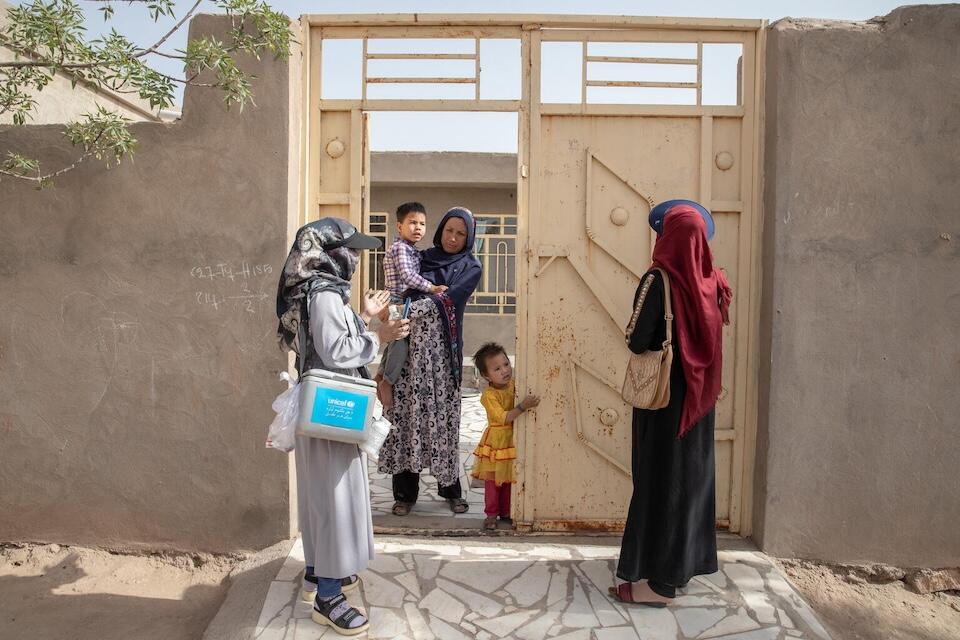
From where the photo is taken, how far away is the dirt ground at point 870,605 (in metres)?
3.39

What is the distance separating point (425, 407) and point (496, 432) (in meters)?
0.46

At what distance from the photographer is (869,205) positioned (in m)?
3.57

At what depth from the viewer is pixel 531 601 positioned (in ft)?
10.8

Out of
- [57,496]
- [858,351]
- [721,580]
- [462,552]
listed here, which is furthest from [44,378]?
[858,351]

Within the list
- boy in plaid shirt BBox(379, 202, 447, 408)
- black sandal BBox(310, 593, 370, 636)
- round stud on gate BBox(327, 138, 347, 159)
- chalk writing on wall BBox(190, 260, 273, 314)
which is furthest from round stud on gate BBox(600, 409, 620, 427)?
round stud on gate BBox(327, 138, 347, 159)

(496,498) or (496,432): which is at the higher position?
(496,432)

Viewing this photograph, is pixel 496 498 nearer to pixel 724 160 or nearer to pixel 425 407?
pixel 425 407

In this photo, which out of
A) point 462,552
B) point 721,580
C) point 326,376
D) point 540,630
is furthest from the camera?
point 462,552

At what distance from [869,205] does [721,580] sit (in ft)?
6.40

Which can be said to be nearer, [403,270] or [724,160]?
[724,160]

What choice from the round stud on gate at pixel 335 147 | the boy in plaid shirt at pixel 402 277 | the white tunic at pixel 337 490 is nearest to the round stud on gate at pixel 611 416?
the boy in plaid shirt at pixel 402 277

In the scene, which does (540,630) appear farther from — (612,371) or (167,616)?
(167,616)

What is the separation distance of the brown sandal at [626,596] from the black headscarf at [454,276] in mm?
1493

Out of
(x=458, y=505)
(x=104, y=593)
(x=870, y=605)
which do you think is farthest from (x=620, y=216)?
(x=104, y=593)
